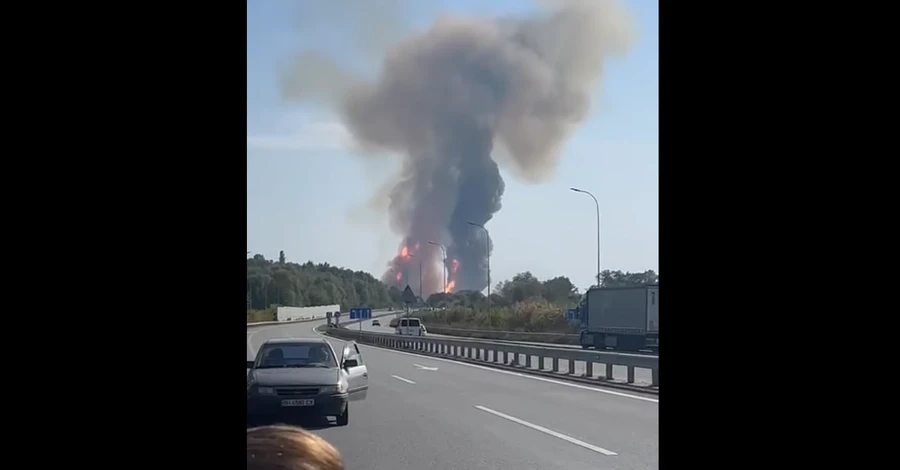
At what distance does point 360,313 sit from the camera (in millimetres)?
24188

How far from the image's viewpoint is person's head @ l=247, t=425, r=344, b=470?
4.51 ft

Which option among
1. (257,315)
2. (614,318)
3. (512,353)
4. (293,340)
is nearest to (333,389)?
(293,340)

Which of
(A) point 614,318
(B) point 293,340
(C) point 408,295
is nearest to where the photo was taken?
(B) point 293,340

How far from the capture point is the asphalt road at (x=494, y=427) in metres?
8.42

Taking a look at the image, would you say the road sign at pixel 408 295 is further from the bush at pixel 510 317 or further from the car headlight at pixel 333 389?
the bush at pixel 510 317

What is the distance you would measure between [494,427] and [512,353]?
1447 cm

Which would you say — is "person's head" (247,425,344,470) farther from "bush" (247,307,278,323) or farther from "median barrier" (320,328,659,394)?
"median barrier" (320,328,659,394)

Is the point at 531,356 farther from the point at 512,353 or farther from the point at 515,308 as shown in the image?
the point at 515,308

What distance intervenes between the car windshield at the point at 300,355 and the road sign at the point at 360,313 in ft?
40.6

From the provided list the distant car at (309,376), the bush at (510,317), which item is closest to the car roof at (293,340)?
the distant car at (309,376)

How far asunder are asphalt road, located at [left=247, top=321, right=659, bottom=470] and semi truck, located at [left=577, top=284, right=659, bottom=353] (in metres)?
9.49
